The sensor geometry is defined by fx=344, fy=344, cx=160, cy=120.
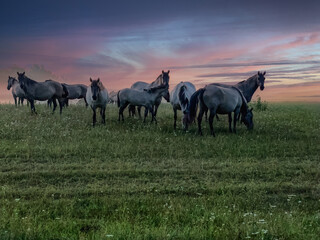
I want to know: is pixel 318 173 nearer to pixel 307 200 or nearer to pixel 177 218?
pixel 307 200

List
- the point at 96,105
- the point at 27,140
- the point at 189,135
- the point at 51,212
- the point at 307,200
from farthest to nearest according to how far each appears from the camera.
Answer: the point at 96,105, the point at 189,135, the point at 27,140, the point at 307,200, the point at 51,212

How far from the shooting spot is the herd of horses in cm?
1644

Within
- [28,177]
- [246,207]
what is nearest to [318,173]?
[246,207]

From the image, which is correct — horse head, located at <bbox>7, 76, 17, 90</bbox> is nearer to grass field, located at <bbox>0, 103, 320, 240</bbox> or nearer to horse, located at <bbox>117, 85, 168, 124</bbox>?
horse, located at <bbox>117, 85, 168, 124</bbox>

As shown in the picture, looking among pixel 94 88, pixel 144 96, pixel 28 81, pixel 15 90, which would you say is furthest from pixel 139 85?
pixel 15 90

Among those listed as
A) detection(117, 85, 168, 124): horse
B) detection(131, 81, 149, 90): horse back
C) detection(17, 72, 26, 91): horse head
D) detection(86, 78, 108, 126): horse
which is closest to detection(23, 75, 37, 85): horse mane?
detection(17, 72, 26, 91): horse head

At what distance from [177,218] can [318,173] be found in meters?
5.72

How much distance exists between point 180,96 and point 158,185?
9785 mm

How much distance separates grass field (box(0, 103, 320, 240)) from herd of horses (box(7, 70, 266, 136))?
1.36m

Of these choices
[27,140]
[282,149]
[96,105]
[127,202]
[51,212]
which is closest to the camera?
[51,212]

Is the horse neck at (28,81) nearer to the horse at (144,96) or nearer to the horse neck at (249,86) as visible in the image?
the horse at (144,96)

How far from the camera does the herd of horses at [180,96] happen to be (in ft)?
53.9

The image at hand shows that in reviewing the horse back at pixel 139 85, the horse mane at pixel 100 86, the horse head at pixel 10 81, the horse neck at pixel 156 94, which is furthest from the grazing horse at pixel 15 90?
the horse neck at pixel 156 94

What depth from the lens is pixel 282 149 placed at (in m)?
13.4
